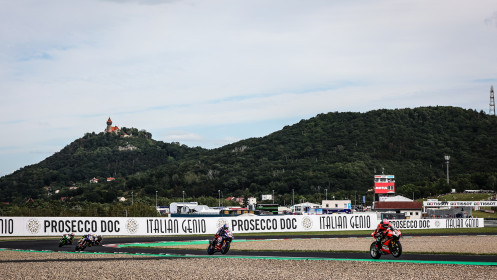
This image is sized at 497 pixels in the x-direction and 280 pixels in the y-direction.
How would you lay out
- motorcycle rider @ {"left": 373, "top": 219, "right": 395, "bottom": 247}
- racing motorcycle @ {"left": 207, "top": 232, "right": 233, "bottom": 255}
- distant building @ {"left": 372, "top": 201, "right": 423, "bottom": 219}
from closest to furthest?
motorcycle rider @ {"left": 373, "top": 219, "right": 395, "bottom": 247} < racing motorcycle @ {"left": 207, "top": 232, "right": 233, "bottom": 255} < distant building @ {"left": 372, "top": 201, "right": 423, "bottom": 219}

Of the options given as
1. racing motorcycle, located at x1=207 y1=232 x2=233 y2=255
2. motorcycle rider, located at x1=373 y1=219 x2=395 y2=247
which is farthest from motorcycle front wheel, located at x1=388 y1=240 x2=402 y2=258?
racing motorcycle, located at x1=207 y1=232 x2=233 y2=255

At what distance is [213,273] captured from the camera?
19.1 meters

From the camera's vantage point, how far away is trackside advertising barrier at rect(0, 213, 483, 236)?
47.5 m

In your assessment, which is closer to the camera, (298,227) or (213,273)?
(213,273)

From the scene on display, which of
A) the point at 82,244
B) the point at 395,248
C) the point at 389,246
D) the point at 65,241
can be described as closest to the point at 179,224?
the point at 65,241

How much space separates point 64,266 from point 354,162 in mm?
182603

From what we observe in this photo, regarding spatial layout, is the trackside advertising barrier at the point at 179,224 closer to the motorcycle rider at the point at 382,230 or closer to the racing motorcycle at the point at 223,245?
the racing motorcycle at the point at 223,245

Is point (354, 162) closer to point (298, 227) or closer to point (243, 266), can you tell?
point (298, 227)

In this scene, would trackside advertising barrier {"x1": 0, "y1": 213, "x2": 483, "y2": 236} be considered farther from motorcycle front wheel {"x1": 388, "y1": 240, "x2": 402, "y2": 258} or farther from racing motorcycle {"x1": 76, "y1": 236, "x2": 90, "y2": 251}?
motorcycle front wheel {"x1": 388, "y1": 240, "x2": 402, "y2": 258}

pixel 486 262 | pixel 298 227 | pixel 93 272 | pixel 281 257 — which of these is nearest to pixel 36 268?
pixel 93 272

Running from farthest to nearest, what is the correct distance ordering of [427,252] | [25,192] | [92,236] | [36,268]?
[25,192] → [92,236] → [427,252] → [36,268]

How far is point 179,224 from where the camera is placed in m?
50.6

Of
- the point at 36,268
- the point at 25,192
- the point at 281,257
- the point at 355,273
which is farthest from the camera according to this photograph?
the point at 25,192

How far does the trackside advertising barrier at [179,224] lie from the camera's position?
47.5m
